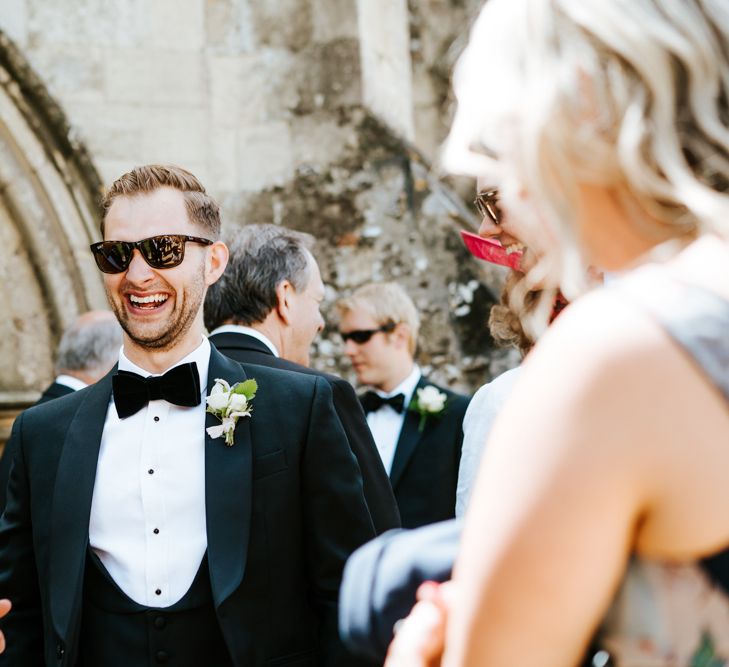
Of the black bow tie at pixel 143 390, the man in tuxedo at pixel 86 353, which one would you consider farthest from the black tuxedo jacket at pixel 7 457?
the black bow tie at pixel 143 390

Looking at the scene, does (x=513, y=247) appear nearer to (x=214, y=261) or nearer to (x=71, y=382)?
(x=214, y=261)

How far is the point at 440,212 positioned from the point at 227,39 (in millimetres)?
1687

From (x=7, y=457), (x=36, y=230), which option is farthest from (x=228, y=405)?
(x=36, y=230)

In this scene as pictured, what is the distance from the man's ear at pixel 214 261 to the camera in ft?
10.2

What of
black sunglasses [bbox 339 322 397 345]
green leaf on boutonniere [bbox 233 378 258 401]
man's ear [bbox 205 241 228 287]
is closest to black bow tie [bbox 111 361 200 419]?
green leaf on boutonniere [bbox 233 378 258 401]

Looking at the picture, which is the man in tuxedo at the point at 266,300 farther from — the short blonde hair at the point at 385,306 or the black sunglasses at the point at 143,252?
the short blonde hair at the point at 385,306

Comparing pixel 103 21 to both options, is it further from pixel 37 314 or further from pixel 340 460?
pixel 340 460

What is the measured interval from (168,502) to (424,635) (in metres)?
1.49

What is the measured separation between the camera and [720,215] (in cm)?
119

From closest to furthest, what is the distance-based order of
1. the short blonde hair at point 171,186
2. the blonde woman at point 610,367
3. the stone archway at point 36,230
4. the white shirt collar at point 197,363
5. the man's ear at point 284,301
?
the blonde woman at point 610,367 < the white shirt collar at point 197,363 < the short blonde hair at point 171,186 < the man's ear at point 284,301 < the stone archway at point 36,230

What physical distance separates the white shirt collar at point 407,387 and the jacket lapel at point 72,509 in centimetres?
245

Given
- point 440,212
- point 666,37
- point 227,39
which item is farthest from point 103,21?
point 666,37

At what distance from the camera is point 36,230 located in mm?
5879

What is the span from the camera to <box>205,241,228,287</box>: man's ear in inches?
122
